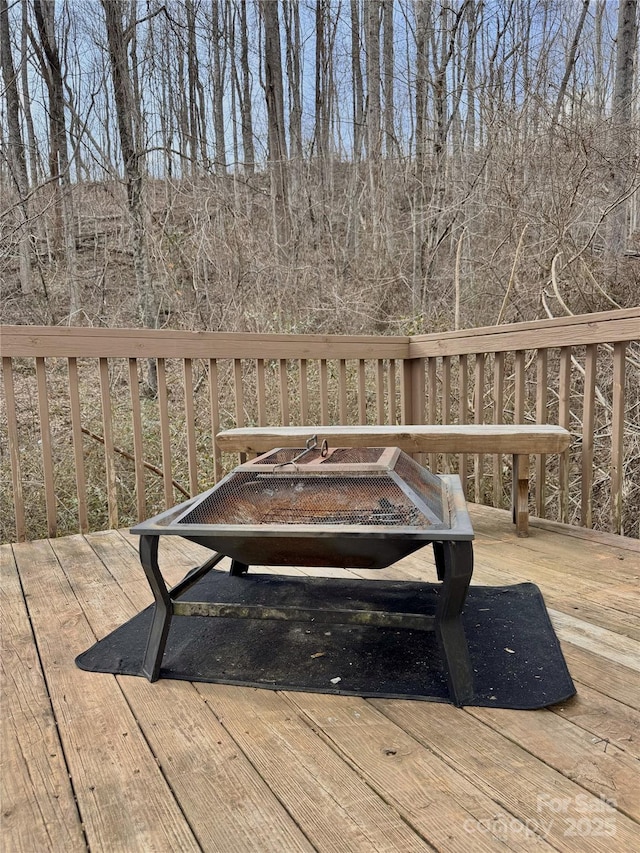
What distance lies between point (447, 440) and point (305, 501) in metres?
1.21

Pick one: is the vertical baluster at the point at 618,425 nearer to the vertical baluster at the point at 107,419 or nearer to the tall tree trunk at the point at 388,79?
the vertical baluster at the point at 107,419

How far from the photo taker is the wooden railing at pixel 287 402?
8.30ft

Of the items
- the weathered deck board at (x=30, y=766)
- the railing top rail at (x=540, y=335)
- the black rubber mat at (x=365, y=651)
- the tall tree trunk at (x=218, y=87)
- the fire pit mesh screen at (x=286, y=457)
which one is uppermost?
the tall tree trunk at (x=218, y=87)

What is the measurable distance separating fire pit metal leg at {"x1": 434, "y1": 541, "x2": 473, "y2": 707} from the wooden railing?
158 cm

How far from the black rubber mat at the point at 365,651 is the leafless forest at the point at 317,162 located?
3068 millimetres

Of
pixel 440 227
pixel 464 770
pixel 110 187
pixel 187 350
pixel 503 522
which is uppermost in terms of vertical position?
pixel 110 187

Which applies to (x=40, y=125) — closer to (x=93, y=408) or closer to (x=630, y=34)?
(x=93, y=408)

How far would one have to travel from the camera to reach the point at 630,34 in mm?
5008

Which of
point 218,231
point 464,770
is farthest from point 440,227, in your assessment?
point 464,770

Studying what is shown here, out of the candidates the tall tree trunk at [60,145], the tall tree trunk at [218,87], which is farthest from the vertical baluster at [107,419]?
the tall tree trunk at [218,87]

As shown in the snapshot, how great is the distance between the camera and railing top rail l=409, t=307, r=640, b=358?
90.7 inches

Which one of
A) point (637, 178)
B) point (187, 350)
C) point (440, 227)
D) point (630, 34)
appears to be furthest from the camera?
point (440, 227)

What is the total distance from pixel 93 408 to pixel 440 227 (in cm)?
394

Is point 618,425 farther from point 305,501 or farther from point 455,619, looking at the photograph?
point 305,501
